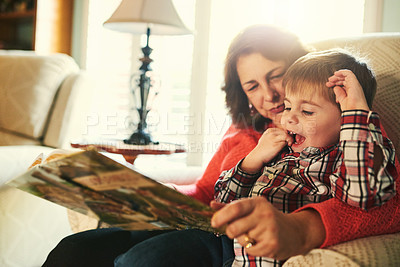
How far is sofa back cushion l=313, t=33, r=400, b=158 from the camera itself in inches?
37.1

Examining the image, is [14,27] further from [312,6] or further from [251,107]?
[251,107]

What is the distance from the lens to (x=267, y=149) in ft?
2.90

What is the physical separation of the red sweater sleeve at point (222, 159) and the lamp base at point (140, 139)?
2.12ft

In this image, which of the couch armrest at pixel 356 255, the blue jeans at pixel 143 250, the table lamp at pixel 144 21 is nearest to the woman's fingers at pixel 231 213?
the couch armrest at pixel 356 255

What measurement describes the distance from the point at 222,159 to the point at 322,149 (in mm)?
394

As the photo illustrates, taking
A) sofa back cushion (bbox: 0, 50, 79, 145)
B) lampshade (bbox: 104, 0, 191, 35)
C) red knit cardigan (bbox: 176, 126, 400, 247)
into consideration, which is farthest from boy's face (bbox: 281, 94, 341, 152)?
sofa back cushion (bbox: 0, 50, 79, 145)

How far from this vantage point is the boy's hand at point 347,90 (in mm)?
709

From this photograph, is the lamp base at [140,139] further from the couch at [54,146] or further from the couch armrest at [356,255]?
the couch armrest at [356,255]

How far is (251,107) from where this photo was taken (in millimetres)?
1202

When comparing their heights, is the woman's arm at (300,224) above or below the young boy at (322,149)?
below

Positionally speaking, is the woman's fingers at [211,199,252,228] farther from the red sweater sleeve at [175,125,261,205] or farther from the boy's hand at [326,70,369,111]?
the red sweater sleeve at [175,125,261,205]

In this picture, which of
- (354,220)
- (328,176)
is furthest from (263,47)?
(354,220)

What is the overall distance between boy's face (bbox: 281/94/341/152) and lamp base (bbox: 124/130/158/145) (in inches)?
40.5

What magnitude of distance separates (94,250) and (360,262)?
562 millimetres
